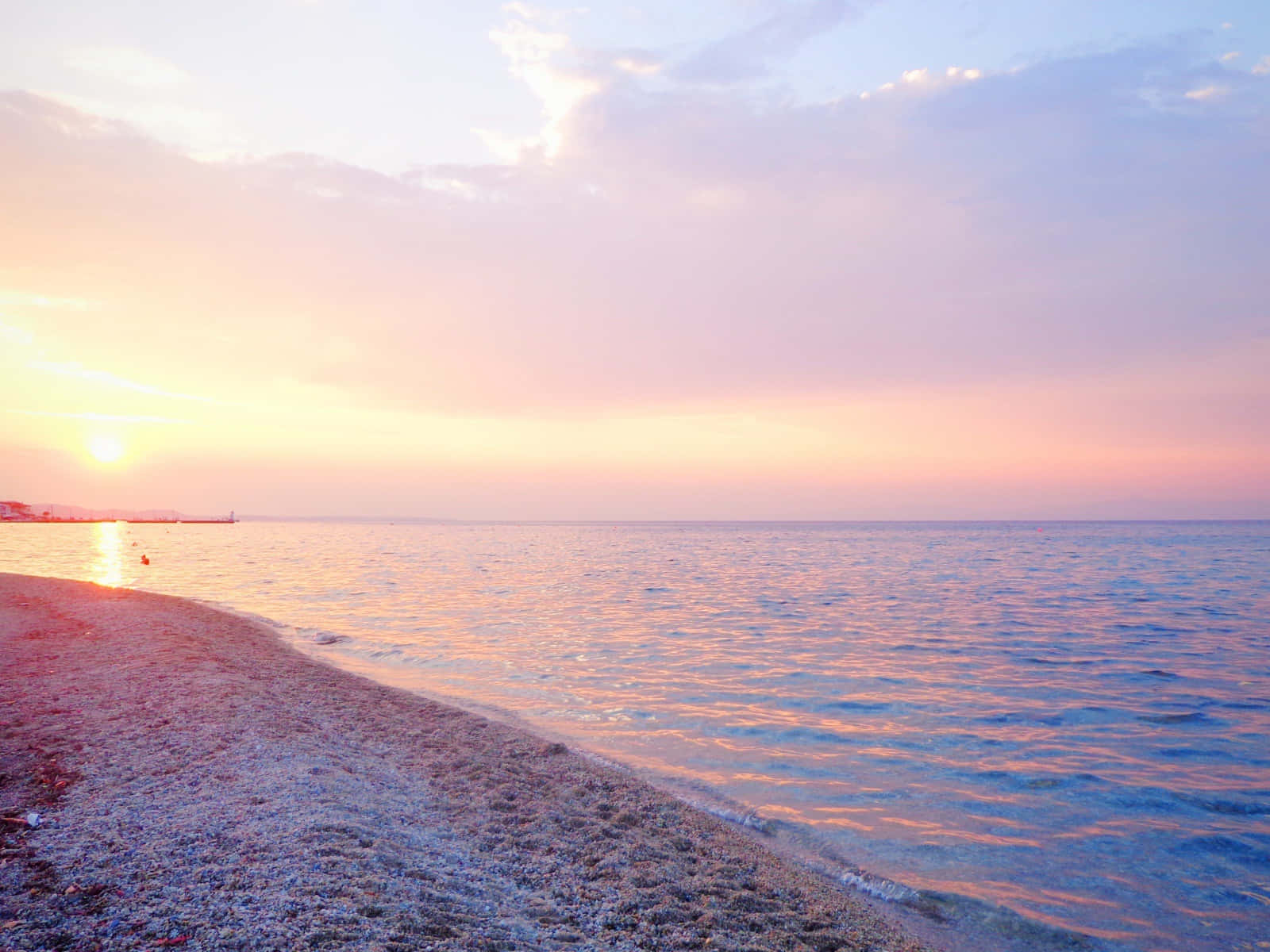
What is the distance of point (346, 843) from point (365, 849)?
185 millimetres

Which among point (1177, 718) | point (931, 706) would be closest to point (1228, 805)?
point (1177, 718)

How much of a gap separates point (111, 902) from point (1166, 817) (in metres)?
10.8

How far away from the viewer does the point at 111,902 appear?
457cm

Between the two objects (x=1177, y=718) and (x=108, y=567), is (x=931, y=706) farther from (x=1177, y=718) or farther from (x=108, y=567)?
(x=108, y=567)

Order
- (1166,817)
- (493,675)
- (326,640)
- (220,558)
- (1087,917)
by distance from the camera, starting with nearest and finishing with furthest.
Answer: (1087,917) < (1166,817) < (493,675) < (326,640) < (220,558)

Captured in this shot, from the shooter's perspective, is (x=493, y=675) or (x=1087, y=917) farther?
(x=493, y=675)

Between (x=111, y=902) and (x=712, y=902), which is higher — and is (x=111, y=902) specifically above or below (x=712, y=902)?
above

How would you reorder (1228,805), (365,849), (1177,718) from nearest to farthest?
(365,849), (1228,805), (1177,718)

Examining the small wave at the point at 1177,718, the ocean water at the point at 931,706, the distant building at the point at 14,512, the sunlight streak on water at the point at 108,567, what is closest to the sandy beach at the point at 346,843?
the ocean water at the point at 931,706

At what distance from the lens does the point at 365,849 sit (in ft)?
19.2

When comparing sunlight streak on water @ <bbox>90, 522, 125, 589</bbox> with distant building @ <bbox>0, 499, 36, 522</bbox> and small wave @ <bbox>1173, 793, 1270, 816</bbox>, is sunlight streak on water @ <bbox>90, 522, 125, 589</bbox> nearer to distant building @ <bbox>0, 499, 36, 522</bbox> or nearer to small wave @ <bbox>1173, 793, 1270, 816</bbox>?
small wave @ <bbox>1173, 793, 1270, 816</bbox>

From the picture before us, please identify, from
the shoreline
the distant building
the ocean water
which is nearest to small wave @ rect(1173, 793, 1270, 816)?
the ocean water

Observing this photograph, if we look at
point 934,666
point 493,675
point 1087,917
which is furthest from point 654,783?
point 934,666

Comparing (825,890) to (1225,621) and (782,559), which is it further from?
(782,559)
